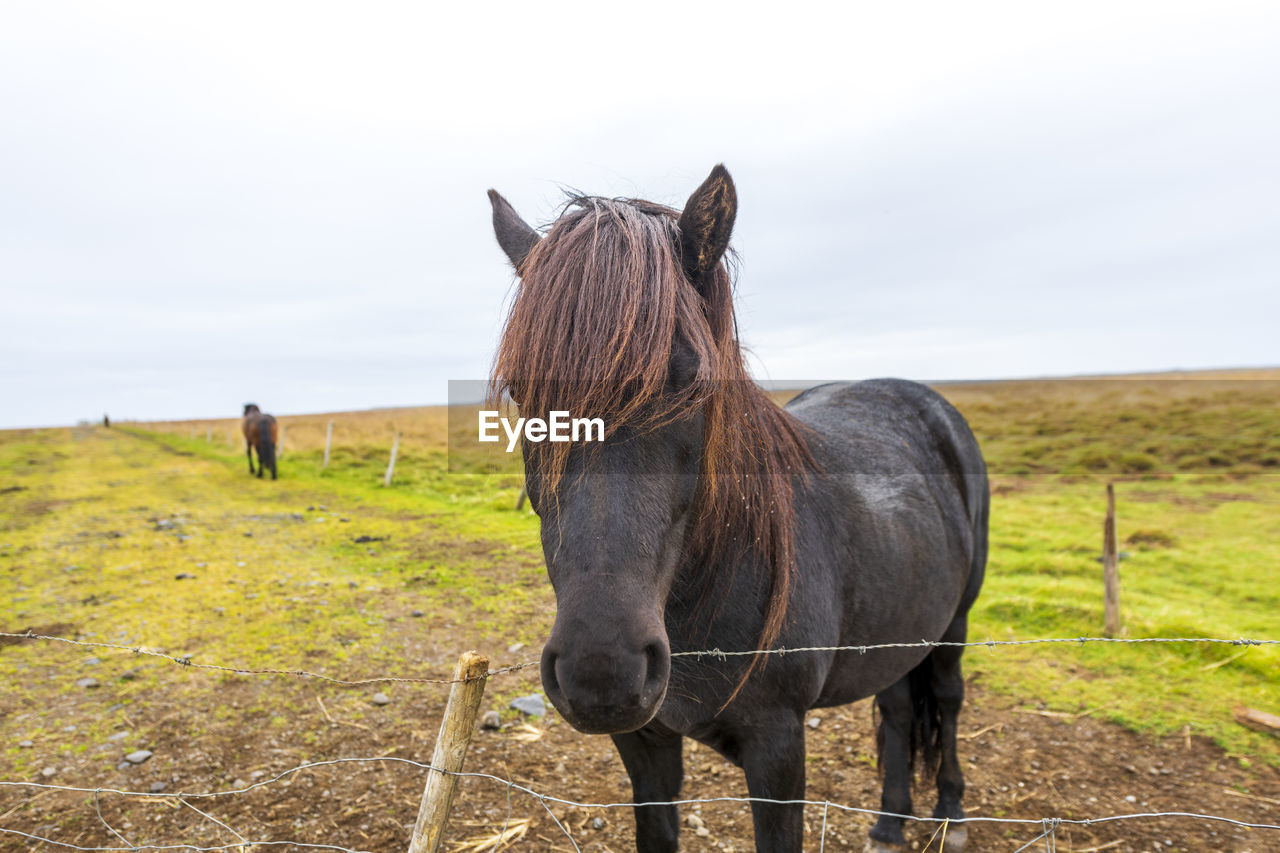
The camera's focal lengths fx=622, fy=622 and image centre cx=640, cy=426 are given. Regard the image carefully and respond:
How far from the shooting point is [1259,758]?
431cm

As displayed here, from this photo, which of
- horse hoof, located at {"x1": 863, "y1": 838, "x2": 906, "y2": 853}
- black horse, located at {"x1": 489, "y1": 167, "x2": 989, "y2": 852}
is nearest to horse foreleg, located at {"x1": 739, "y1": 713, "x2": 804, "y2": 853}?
black horse, located at {"x1": 489, "y1": 167, "x2": 989, "y2": 852}

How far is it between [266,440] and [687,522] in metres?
18.5

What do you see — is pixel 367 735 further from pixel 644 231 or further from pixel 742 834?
pixel 644 231

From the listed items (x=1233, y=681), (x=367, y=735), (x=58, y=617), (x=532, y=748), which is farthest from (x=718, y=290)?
(x=58, y=617)

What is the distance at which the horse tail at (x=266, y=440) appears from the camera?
55.6 ft

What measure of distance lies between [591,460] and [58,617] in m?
8.11

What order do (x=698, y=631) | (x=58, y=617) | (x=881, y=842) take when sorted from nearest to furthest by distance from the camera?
(x=698, y=631) → (x=881, y=842) → (x=58, y=617)

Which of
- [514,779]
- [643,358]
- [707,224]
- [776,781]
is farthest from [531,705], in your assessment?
[707,224]

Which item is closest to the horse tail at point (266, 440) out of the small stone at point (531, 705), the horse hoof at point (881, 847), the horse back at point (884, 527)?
the small stone at point (531, 705)

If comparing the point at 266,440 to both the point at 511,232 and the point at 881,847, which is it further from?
the point at 881,847

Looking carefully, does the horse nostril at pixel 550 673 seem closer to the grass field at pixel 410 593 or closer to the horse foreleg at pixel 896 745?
the horse foreleg at pixel 896 745

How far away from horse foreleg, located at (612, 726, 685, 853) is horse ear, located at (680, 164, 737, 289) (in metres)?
1.80

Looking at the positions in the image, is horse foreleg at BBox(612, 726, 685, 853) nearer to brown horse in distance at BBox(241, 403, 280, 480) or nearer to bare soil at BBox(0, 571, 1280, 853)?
bare soil at BBox(0, 571, 1280, 853)

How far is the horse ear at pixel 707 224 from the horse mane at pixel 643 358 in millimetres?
59
